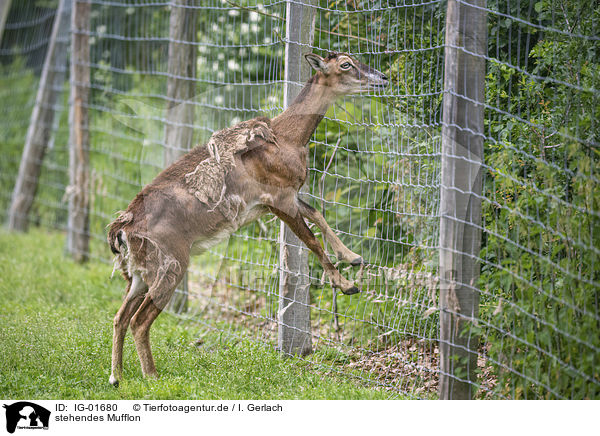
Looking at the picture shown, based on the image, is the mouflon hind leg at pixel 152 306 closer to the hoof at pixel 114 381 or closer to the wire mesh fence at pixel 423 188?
the hoof at pixel 114 381

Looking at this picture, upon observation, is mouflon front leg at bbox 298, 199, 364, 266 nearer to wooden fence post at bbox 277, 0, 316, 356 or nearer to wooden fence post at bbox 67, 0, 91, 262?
wooden fence post at bbox 277, 0, 316, 356

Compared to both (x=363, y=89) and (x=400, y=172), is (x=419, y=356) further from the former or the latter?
(x=363, y=89)

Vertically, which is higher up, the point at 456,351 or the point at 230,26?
the point at 230,26

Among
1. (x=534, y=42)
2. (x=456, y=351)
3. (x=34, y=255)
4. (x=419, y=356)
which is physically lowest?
(x=34, y=255)

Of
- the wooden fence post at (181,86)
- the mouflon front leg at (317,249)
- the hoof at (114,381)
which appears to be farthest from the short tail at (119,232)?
the wooden fence post at (181,86)

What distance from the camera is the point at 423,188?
467 cm

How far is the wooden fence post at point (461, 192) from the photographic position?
401cm

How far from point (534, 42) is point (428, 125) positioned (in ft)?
3.21

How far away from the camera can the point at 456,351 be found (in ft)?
13.5

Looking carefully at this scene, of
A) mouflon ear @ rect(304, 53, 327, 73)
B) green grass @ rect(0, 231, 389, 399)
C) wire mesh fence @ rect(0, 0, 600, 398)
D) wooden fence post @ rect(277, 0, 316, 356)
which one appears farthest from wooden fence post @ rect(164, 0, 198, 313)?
mouflon ear @ rect(304, 53, 327, 73)

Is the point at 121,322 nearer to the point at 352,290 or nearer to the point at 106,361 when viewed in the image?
the point at 106,361

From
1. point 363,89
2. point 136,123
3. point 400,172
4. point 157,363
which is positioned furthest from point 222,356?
point 136,123

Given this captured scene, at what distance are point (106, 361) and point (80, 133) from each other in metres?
4.52
